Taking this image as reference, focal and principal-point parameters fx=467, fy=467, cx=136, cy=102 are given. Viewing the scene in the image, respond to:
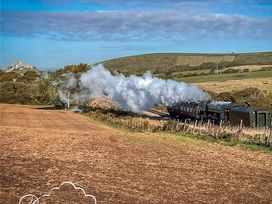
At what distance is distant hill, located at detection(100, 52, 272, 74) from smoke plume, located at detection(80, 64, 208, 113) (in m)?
89.1

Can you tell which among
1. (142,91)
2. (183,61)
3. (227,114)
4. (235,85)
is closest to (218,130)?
(227,114)

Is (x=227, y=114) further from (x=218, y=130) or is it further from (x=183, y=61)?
(x=183, y=61)

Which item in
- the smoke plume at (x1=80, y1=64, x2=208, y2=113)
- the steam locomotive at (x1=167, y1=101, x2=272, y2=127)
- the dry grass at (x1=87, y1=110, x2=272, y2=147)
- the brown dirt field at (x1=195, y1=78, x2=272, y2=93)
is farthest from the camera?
the brown dirt field at (x1=195, y1=78, x2=272, y2=93)

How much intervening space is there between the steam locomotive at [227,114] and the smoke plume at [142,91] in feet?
10.2

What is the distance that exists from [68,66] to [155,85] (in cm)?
4741

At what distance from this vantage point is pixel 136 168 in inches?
813

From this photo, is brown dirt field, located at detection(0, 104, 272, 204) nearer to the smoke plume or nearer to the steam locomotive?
the steam locomotive

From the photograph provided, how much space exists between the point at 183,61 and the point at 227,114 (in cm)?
12083

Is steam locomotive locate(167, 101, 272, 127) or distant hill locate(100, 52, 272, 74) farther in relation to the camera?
distant hill locate(100, 52, 272, 74)

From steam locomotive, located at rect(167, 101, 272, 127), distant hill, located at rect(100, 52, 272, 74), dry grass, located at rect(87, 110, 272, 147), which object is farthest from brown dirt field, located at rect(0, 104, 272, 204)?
distant hill, located at rect(100, 52, 272, 74)

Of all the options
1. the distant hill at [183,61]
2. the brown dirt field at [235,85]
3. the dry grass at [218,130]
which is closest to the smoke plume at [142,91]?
the dry grass at [218,130]

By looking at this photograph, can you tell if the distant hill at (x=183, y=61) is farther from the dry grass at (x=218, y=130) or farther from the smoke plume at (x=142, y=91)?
the dry grass at (x=218, y=130)

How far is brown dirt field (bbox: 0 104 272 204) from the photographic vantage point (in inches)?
643

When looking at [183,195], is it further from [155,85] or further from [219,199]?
[155,85]
